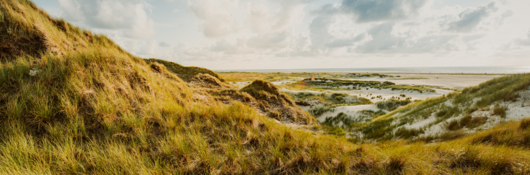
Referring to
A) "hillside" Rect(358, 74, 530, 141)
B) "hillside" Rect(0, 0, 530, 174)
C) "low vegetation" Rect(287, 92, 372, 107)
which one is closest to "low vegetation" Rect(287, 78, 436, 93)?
"low vegetation" Rect(287, 92, 372, 107)

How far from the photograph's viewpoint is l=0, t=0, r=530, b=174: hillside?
247 cm

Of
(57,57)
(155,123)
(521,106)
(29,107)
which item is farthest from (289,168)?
(521,106)

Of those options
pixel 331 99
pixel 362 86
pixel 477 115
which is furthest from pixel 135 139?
pixel 362 86

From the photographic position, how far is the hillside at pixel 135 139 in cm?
247

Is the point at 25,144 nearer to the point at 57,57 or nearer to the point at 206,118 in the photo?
the point at 206,118

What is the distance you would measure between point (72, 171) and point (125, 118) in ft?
4.03

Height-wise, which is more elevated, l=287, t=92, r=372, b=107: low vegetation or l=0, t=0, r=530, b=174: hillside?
l=0, t=0, r=530, b=174: hillside

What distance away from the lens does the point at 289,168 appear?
288 cm

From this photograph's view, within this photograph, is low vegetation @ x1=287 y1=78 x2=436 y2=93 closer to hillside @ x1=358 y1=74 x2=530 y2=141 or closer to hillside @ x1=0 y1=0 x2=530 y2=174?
hillside @ x1=358 y1=74 x2=530 y2=141

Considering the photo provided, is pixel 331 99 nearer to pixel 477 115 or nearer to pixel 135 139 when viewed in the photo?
pixel 477 115

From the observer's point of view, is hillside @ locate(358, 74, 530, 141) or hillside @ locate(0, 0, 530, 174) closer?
hillside @ locate(0, 0, 530, 174)

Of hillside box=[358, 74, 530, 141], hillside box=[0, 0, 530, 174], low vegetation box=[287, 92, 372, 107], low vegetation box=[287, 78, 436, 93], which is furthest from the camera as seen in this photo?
low vegetation box=[287, 78, 436, 93]

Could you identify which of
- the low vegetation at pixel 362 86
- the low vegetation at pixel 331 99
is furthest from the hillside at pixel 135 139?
the low vegetation at pixel 362 86

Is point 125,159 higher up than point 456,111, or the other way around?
point 125,159
